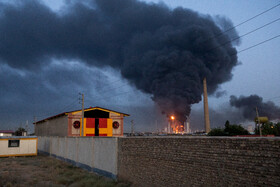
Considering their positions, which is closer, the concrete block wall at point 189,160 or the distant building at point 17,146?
the concrete block wall at point 189,160

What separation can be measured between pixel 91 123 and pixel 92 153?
65.5 ft

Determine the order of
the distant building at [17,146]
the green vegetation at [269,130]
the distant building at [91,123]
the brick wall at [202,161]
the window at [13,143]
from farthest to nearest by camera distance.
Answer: the green vegetation at [269,130] < the distant building at [91,123] < the window at [13,143] < the distant building at [17,146] < the brick wall at [202,161]

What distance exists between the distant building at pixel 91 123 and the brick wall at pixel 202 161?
76.3 feet

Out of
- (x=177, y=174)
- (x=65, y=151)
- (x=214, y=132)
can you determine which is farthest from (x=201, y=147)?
(x=214, y=132)

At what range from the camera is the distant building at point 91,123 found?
35.6 metres

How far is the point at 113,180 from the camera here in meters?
14.9

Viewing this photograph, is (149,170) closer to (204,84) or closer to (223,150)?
(223,150)

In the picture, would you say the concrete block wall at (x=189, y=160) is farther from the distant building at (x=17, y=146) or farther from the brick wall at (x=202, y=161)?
the distant building at (x=17, y=146)

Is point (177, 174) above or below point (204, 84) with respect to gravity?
below

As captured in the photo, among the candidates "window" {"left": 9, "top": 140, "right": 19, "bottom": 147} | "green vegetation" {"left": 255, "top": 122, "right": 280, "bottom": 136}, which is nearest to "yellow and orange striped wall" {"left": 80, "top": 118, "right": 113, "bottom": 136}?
"window" {"left": 9, "top": 140, "right": 19, "bottom": 147}

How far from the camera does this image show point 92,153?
18172 mm

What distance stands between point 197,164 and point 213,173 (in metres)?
0.85

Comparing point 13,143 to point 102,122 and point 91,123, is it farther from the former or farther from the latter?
point 102,122

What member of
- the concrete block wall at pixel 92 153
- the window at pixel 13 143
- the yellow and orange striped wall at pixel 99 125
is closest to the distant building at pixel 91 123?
the yellow and orange striped wall at pixel 99 125
